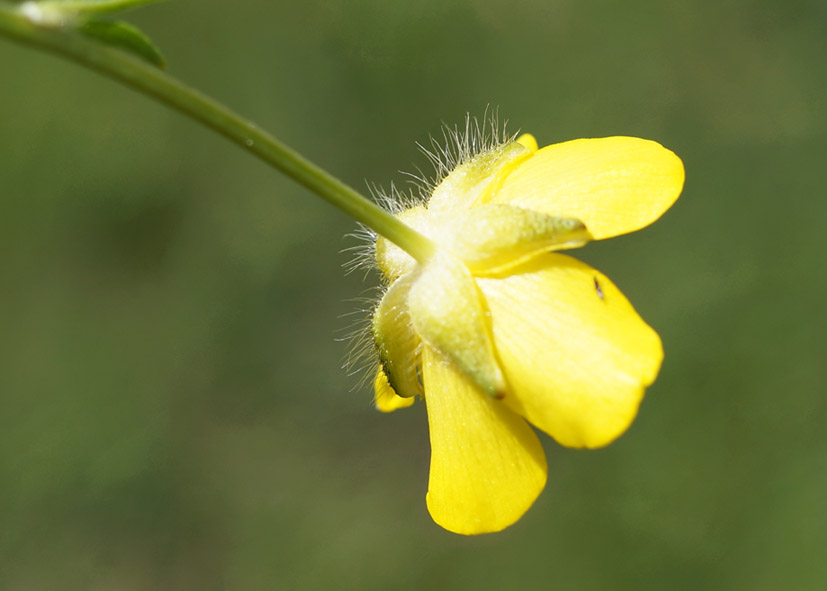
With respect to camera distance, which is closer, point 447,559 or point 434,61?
point 447,559

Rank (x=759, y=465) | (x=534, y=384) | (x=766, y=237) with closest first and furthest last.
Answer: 1. (x=534, y=384)
2. (x=759, y=465)
3. (x=766, y=237)

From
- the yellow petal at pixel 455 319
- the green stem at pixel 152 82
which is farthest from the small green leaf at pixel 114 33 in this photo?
the yellow petal at pixel 455 319

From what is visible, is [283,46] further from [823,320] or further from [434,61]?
[823,320]

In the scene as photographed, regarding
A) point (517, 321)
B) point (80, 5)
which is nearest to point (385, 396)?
point (517, 321)

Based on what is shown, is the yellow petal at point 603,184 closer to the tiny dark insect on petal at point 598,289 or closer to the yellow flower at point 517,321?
the yellow flower at point 517,321

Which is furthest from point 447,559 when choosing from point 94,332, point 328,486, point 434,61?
point 434,61

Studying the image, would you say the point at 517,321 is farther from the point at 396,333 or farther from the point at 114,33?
the point at 114,33
